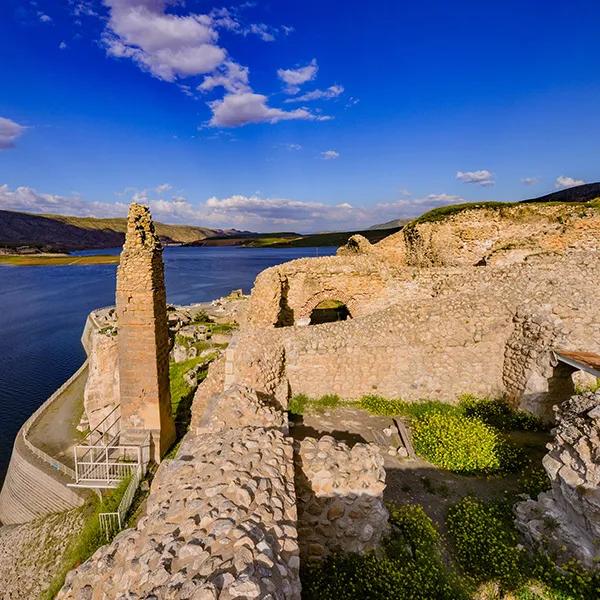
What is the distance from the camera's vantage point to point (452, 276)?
13.6 meters

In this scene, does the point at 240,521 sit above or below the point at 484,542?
above

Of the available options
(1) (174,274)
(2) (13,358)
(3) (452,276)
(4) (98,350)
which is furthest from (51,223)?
(3) (452,276)

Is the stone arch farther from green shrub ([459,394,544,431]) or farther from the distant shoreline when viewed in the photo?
the distant shoreline

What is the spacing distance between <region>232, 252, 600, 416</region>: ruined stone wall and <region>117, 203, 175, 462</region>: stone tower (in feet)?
7.99

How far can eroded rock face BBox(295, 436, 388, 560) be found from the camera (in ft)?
16.4

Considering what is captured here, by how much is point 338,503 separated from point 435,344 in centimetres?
620

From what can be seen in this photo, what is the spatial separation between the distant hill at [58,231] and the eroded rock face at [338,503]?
152600 millimetres

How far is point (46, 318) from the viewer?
41875 millimetres

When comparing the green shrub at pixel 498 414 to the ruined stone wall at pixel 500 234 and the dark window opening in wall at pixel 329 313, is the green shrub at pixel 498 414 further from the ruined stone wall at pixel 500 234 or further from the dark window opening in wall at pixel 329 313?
the dark window opening in wall at pixel 329 313

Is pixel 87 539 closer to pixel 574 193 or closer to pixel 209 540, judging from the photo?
pixel 209 540

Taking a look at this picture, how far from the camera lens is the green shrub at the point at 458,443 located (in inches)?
293

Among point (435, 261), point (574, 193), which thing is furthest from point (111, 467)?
point (574, 193)

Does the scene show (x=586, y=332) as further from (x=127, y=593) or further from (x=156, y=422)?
(x=156, y=422)

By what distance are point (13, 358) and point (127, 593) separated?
113ft
